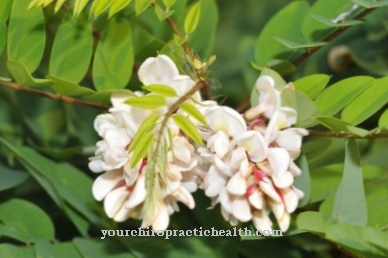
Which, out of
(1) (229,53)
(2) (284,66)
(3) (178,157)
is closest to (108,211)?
(3) (178,157)

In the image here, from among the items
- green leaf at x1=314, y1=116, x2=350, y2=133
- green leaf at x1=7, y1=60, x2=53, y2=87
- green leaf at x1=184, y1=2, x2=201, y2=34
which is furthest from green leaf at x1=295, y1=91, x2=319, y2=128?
green leaf at x1=7, y1=60, x2=53, y2=87

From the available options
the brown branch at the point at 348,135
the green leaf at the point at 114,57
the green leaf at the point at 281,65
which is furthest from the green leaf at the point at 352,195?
the green leaf at the point at 114,57

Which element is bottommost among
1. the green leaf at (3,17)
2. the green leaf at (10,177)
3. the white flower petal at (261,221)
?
the green leaf at (10,177)

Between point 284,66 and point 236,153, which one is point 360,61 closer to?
point 284,66

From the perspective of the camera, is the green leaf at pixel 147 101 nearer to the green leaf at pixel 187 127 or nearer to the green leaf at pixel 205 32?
the green leaf at pixel 187 127

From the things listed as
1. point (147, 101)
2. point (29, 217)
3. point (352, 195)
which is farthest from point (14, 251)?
point (352, 195)

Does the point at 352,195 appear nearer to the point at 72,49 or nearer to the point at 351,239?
the point at 351,239

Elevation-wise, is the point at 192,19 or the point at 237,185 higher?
the point at 192,19

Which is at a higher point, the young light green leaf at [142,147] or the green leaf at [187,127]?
the green leaf at [187,127]
